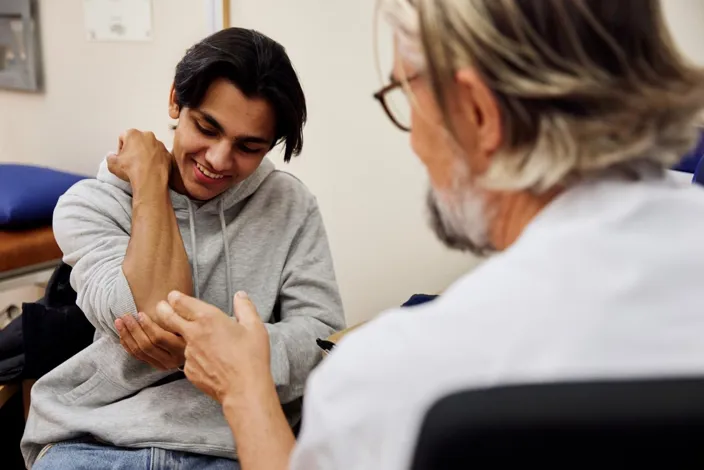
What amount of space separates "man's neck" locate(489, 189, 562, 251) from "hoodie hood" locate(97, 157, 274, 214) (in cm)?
72

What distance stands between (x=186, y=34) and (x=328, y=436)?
2020 millimetres

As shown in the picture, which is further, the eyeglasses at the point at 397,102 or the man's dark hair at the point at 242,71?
the man's dark hair at the point at 242,71

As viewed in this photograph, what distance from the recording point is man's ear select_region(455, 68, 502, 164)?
2.18ft

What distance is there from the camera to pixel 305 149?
2.28m

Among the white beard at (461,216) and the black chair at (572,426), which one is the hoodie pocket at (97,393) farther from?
the black chair at (572,426)

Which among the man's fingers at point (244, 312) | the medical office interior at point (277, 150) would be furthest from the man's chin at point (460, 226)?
the medical office interior at point (277, 150)

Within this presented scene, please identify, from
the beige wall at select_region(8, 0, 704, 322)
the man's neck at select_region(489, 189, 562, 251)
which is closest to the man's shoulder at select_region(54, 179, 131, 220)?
the man's neck at select_region(489, 189, 562, 251)

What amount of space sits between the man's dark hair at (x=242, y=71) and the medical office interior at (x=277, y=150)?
63 cm

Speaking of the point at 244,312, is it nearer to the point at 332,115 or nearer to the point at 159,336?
the point at 159,336

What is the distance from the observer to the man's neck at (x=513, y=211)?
700 mm

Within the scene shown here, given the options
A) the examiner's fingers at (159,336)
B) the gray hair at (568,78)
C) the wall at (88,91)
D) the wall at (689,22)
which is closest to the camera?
the gray hair at (568,78)

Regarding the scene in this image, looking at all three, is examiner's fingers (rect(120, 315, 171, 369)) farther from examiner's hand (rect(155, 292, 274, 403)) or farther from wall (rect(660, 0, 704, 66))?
wall (rect(660, 0, 704, 66))

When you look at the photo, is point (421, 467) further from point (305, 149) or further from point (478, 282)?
point (305, 149)

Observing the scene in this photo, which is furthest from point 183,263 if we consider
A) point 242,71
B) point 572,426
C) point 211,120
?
point 572,426
